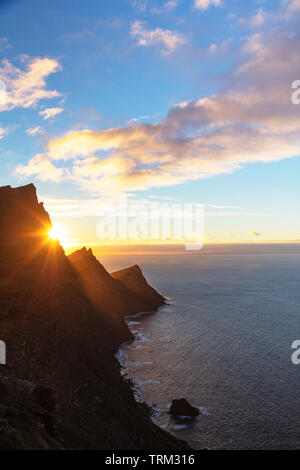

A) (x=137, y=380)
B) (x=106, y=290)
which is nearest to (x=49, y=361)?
(x=137, y=380)

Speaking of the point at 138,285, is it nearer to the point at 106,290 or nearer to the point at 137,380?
the point at 106,290

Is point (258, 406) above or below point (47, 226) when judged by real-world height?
below

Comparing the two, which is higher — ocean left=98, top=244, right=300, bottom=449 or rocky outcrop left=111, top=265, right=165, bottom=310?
rocky outcrop left=111, top=265, right=165, bottom=310

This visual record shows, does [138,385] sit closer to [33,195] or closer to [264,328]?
[33,195]

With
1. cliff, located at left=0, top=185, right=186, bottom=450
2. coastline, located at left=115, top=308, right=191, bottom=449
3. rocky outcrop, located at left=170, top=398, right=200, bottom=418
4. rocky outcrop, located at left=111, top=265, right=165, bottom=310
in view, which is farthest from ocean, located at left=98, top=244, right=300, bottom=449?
cliff, located at left=0, top=185, right=186, bottom=450

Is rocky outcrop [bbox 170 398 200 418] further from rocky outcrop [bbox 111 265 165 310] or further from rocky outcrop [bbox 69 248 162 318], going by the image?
rocky outcrop [bbox 111 265 165 310]
